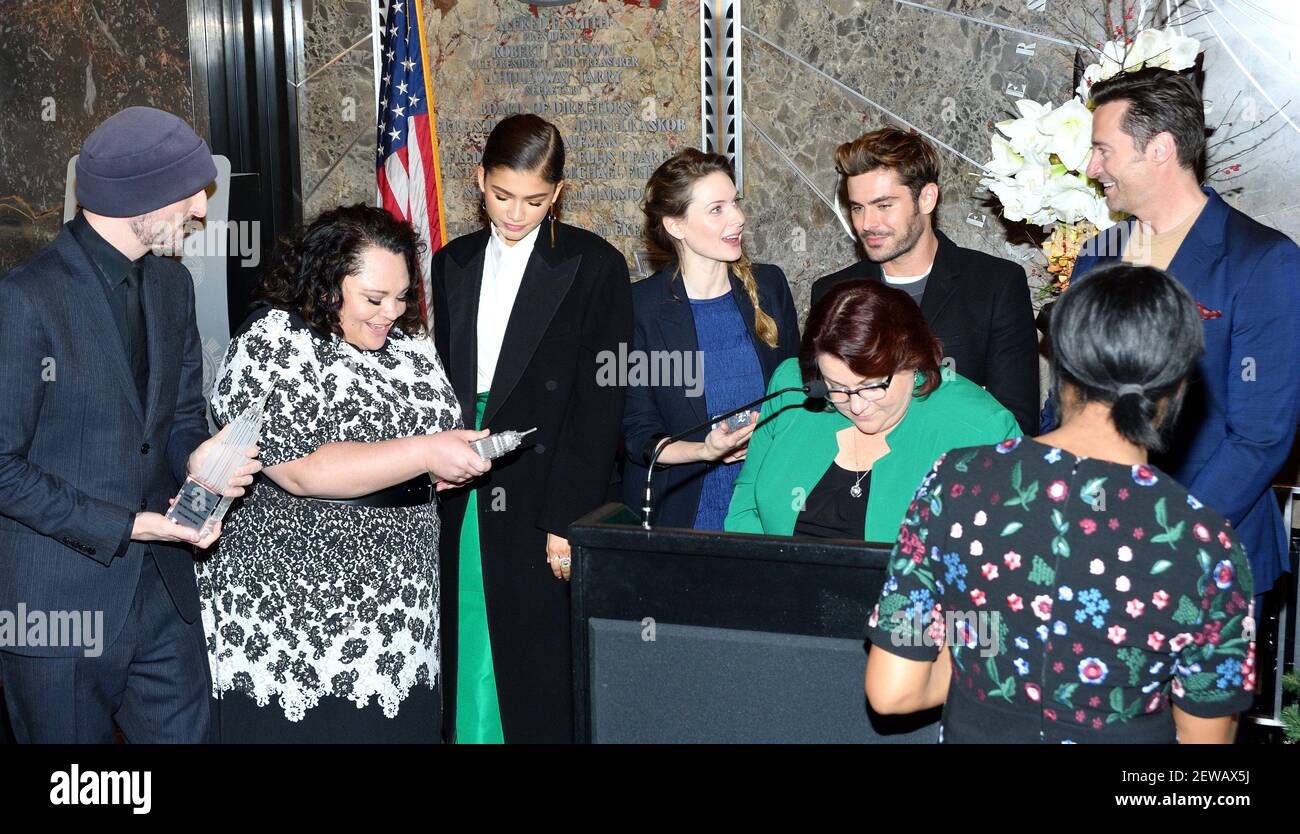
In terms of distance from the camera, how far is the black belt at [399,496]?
8.24 feet

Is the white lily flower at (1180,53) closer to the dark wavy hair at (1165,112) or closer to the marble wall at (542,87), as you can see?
the dark wavy hair at (1165,112)

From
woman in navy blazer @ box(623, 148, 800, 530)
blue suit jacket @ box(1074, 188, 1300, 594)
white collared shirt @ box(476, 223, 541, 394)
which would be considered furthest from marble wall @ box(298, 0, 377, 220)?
blue suit jacket @ box(1074, 188, 1300, 594)

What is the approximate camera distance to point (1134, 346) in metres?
1.49

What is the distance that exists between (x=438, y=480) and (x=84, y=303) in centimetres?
83

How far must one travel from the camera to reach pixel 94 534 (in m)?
2.25

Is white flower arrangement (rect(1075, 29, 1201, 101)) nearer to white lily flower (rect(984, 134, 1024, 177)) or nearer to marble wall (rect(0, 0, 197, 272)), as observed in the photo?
white lily flower (rect(984, 134, 1024, 177))

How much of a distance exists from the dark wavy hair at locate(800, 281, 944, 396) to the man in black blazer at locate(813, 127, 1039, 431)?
21.5 inches

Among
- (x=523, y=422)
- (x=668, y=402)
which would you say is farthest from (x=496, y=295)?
(x=668, y=402)

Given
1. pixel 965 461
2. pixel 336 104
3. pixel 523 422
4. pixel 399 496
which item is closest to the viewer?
pixel 965 461

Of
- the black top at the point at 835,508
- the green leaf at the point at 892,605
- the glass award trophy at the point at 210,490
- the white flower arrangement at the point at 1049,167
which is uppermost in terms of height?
the white flower arrangement at the point at 1049,167

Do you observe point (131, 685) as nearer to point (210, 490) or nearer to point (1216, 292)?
point (210, 490)

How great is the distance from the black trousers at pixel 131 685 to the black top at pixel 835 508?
4.28 feet

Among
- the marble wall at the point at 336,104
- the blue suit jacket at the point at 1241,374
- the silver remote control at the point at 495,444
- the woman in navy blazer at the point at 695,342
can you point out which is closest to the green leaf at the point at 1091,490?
the blue suit jacket at the point at 1241,374

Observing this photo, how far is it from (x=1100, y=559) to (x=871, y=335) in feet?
3.27
